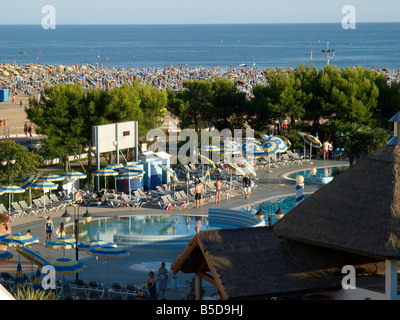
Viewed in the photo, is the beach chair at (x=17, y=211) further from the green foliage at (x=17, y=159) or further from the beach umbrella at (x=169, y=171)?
the beach umbrella at (x=169, y=171)

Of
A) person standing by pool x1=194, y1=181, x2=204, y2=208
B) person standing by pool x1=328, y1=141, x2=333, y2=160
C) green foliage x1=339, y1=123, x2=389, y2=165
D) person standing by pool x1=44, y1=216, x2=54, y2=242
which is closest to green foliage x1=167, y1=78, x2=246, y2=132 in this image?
person standing by pool x1=328, y1=141, x2=333, y2=160

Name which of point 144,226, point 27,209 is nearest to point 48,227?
point 144,226

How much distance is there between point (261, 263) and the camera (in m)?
12.7

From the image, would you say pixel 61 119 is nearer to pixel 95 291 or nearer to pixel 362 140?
pixel 362 140

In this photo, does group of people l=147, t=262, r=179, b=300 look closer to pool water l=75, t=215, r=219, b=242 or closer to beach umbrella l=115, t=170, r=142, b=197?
pool water l=75, t=215, r=219, b=242

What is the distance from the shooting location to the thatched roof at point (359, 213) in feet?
41.4

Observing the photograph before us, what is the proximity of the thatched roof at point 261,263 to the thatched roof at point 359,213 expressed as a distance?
0.39 metres

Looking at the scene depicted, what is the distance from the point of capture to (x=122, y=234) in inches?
980

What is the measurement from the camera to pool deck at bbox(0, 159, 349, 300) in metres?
20.6

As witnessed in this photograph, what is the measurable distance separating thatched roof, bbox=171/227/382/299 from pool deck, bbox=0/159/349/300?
5480 millimetres

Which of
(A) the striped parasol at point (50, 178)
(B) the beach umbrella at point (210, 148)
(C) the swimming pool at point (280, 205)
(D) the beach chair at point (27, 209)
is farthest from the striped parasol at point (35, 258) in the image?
(B) the beach umbrella at point (210, 148)
